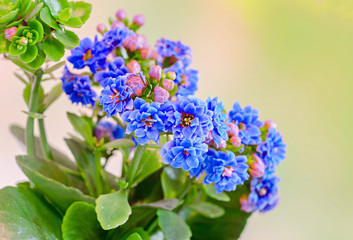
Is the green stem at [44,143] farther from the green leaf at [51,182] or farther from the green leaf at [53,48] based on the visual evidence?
the green leaf at [53,48]

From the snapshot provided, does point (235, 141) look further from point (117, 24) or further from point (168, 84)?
point (117, 24)

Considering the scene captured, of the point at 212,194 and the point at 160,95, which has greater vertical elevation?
the point at 160,95

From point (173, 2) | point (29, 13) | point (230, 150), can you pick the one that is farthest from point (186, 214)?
point (173, 2)

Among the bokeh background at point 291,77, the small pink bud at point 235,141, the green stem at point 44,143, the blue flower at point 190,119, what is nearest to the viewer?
the blue flower at point 190,119

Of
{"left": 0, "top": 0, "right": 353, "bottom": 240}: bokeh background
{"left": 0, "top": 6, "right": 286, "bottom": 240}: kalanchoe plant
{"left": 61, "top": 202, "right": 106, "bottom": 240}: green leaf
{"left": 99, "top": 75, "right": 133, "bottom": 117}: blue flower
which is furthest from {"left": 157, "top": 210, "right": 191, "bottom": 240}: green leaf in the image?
{"left": 0, "top": 0, "right": 353, "bottom": 240}: bokeh background

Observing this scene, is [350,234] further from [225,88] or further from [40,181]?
[40,181]

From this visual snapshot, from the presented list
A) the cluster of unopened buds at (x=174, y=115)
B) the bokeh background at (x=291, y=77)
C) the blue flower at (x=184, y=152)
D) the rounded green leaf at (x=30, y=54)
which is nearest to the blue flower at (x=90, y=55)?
the cluster of unopened buds at (x=174, y=115)

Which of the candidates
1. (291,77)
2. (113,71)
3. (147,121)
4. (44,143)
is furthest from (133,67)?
(291,77)
